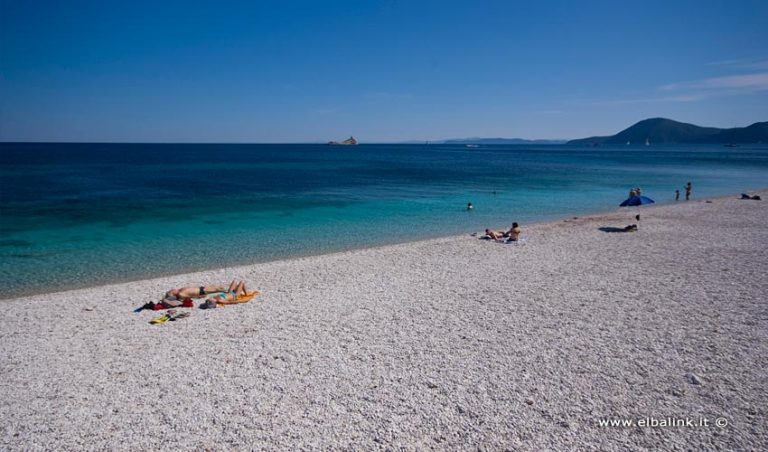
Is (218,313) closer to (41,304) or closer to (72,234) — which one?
(41,304)

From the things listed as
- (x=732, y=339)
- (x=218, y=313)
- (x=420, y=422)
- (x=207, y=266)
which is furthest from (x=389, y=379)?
(x=207, y=266)

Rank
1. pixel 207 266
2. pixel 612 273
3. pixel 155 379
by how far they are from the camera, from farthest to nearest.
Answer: pixel 207 266 < pixel 612 273 < pixel 155 379

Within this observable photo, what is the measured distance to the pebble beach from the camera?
618 cm

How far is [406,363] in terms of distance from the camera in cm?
806

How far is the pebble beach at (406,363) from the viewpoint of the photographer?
6176 mm

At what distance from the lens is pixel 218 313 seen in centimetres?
1095

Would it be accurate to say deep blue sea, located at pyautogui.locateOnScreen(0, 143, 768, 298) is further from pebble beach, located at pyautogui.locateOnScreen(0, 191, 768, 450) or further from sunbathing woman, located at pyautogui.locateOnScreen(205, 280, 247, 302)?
sunbathing woman, located at pyautogui.locateOnScreen(205, 280, 247, 302)

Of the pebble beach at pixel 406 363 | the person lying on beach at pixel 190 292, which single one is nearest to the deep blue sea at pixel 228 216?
the pebble beach at pixel 406 363

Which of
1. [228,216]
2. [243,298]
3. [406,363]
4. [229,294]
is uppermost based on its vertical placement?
[228,216]

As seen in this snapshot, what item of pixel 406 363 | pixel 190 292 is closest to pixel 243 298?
pixel 190 292

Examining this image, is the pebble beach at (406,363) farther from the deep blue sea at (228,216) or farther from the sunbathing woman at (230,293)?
the deep blue sea at (228,216)

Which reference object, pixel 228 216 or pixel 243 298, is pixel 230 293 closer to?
pixel 243 298

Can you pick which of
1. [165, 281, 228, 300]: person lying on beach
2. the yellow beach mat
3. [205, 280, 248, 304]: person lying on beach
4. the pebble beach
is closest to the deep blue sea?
the pebble beach

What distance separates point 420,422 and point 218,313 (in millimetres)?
6747
